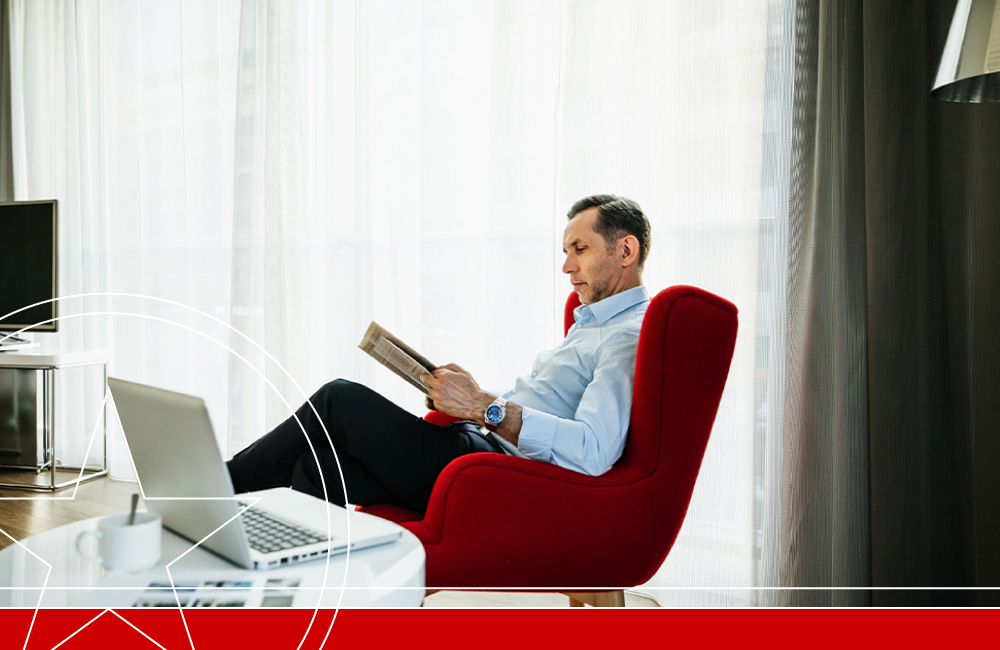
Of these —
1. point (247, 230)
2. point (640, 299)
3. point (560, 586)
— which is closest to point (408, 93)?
point (247, 230)

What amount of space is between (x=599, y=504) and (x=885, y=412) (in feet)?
2.71

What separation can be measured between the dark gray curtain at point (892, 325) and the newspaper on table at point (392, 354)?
3.11ft

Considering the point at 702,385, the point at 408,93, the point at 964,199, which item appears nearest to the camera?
the point at 702,385

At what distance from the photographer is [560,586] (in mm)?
1194

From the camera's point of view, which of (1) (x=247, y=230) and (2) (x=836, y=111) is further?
(1) (x=247, y=230)

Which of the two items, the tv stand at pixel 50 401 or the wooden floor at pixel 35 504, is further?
the tv stand at pixel 50 401

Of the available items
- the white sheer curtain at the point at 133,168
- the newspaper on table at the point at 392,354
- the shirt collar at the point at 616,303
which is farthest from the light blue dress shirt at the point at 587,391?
the white sheer curtain at the point at 133,168

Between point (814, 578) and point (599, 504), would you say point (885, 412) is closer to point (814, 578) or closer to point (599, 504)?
point (814, 578)

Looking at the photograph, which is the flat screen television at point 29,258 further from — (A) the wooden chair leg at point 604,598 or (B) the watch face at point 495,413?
(A) the wooden chair leg at point 604,598

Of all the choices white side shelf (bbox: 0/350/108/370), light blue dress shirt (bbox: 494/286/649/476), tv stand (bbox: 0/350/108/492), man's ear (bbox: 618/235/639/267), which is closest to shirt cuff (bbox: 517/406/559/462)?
light blue dress shirt (bbox: 494/286/649/476)

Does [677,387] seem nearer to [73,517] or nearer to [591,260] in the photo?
[591,260]

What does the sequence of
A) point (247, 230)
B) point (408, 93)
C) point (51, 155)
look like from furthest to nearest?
1. point (51, 155)
2. point (247, 230)
3. point (408, 93)

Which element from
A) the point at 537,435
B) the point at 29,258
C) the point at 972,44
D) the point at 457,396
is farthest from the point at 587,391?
the point at 29,258

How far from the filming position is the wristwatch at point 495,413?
1368 mm
